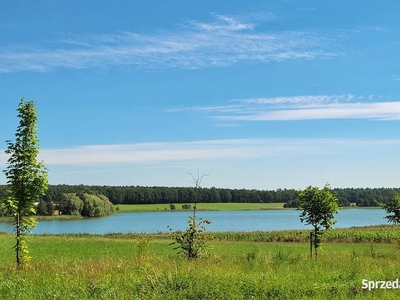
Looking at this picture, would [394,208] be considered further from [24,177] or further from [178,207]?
[178,207]

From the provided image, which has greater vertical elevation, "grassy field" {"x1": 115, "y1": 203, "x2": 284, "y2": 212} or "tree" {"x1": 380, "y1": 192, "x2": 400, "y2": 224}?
"tree" {"x1": 380, "y1": 192, "x2": 400, "y2": 224}

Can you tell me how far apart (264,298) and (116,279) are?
3.56 meters

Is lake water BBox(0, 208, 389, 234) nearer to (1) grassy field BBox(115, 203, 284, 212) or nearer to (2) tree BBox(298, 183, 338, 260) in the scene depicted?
(2) tree BBox(298, 183, 338, 260)

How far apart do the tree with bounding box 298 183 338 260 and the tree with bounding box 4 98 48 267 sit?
13.3 m

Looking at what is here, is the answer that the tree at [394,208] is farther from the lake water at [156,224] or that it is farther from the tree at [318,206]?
the lake water at [156,224]

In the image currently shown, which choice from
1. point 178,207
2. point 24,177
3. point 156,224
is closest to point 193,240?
point 24,177

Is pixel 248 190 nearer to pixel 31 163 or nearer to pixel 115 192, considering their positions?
pixel 115 192

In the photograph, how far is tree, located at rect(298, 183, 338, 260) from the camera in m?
22.4

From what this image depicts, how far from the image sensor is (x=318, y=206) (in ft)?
74.0

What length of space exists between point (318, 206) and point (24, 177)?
14.5 meters

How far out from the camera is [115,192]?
16450 centimetres

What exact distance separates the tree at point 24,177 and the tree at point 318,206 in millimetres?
13339

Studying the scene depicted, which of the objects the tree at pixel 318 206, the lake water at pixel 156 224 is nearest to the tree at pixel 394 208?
the tree at pixel 318 206

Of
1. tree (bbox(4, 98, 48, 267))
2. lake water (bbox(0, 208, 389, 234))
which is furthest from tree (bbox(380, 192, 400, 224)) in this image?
lake water (bbox(0, 208, 389, 234))
